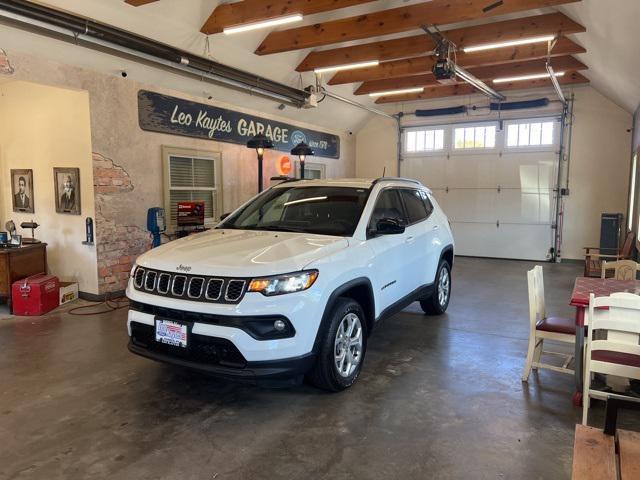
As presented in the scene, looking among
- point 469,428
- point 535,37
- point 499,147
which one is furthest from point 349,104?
point 469,428

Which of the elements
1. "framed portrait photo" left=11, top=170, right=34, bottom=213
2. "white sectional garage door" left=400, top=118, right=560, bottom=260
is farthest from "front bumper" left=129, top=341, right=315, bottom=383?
"white sectional garage door" left=400, top=118, right=560, bottom=260

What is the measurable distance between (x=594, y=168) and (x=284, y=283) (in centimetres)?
925

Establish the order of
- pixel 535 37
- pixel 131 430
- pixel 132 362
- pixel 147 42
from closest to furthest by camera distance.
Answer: pixel 131 430
pixel 132 362
pixel 147 42
pixel 535 37

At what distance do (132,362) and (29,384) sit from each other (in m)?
0.74

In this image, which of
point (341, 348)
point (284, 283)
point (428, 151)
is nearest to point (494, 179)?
point (428, 151)

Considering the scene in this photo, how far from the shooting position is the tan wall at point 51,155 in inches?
230

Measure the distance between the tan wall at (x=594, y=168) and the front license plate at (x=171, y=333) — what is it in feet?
31.3

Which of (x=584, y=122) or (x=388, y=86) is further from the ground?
(x=388, y=86)

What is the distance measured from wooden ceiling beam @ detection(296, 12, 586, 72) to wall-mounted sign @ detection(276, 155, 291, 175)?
1.99 m

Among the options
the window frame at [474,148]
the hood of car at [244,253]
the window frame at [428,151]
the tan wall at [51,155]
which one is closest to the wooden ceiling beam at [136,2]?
Answer: the tan wall at [51,155]

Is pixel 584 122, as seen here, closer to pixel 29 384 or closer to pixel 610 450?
pixel 610 450

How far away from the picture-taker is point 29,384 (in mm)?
3424

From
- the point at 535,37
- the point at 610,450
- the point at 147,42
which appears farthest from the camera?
the point at 535,37

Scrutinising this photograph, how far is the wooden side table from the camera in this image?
543 cm
